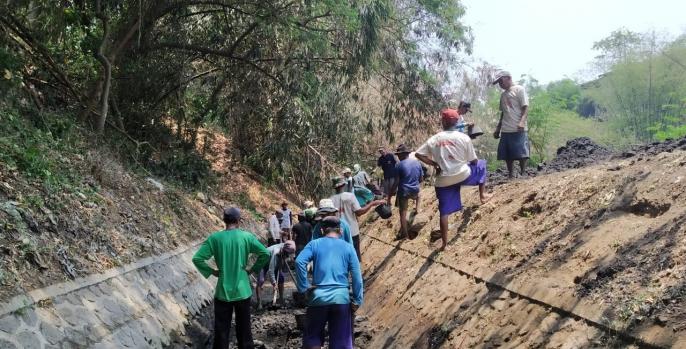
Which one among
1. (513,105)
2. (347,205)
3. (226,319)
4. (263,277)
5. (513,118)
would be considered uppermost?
(513,105)

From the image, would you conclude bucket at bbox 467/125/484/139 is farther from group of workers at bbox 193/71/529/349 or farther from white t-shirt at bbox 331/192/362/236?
white t-shirt at bbox 331/192/362/236

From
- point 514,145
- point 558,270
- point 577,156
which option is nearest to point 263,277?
point 514,145

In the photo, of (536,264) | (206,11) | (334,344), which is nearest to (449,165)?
(536,264)

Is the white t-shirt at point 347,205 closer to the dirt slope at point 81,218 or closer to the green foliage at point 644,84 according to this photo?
the dirt slope at point 81,218

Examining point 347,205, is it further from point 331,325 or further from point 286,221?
point 286,221

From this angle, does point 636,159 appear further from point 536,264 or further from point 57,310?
point 57,310

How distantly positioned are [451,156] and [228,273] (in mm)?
3269

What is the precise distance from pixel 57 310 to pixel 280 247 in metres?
5.80

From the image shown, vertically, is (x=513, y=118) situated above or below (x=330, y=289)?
above

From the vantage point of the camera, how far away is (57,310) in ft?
20.6

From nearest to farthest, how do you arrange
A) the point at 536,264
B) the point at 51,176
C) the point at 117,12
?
1. the point at 536,264
2. the point at 51,176
3. the point at 117,12

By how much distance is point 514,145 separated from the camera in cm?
1038

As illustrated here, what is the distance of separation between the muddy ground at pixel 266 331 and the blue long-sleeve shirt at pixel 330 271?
280cm

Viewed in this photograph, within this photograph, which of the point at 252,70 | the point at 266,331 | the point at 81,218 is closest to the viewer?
the point at 81,218
